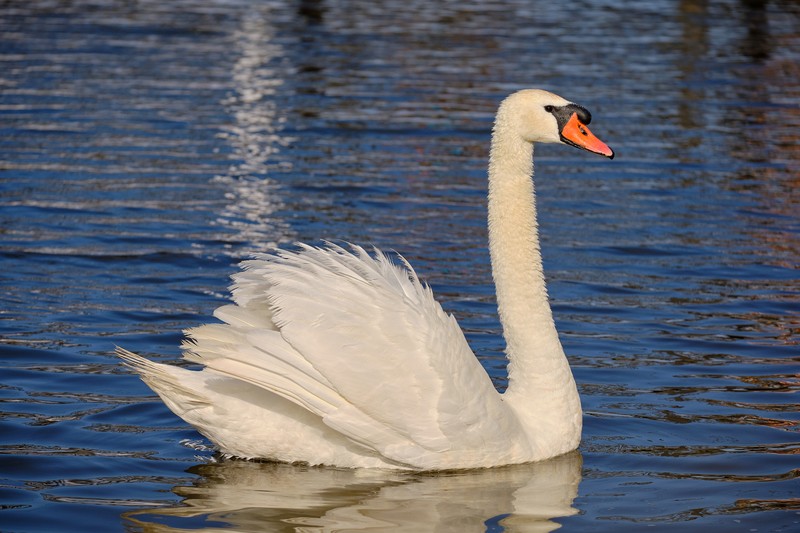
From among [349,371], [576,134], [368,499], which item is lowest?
[368,499]

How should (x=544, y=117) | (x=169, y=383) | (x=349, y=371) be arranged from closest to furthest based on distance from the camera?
(x=349, y=371) → (x=169, y=383) → (x=544, y=117)

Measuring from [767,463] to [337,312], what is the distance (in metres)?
2.46

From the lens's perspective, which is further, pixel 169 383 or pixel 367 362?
pixel 169 383

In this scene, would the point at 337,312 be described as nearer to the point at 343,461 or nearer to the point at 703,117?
the point at 343,461

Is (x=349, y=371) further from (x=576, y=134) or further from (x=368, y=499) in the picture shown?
(x=576, y=134)

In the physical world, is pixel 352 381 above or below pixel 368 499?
above

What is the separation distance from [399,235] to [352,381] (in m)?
5.92

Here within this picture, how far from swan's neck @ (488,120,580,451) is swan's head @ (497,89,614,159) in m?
0.07

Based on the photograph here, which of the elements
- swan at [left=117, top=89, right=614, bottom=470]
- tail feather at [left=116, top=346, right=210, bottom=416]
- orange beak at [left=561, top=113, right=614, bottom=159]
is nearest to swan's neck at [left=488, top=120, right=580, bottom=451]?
swan at [left=117, top=89, right=614, bottom=470]

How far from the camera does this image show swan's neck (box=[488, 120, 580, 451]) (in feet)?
24.6

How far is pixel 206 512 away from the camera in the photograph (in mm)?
6531

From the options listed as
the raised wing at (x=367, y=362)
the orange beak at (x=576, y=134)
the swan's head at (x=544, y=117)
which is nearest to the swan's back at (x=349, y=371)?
the raised wing at (x=367, y=362)

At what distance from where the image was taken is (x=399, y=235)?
1261cm

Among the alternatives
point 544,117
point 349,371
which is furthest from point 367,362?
point 544,117
